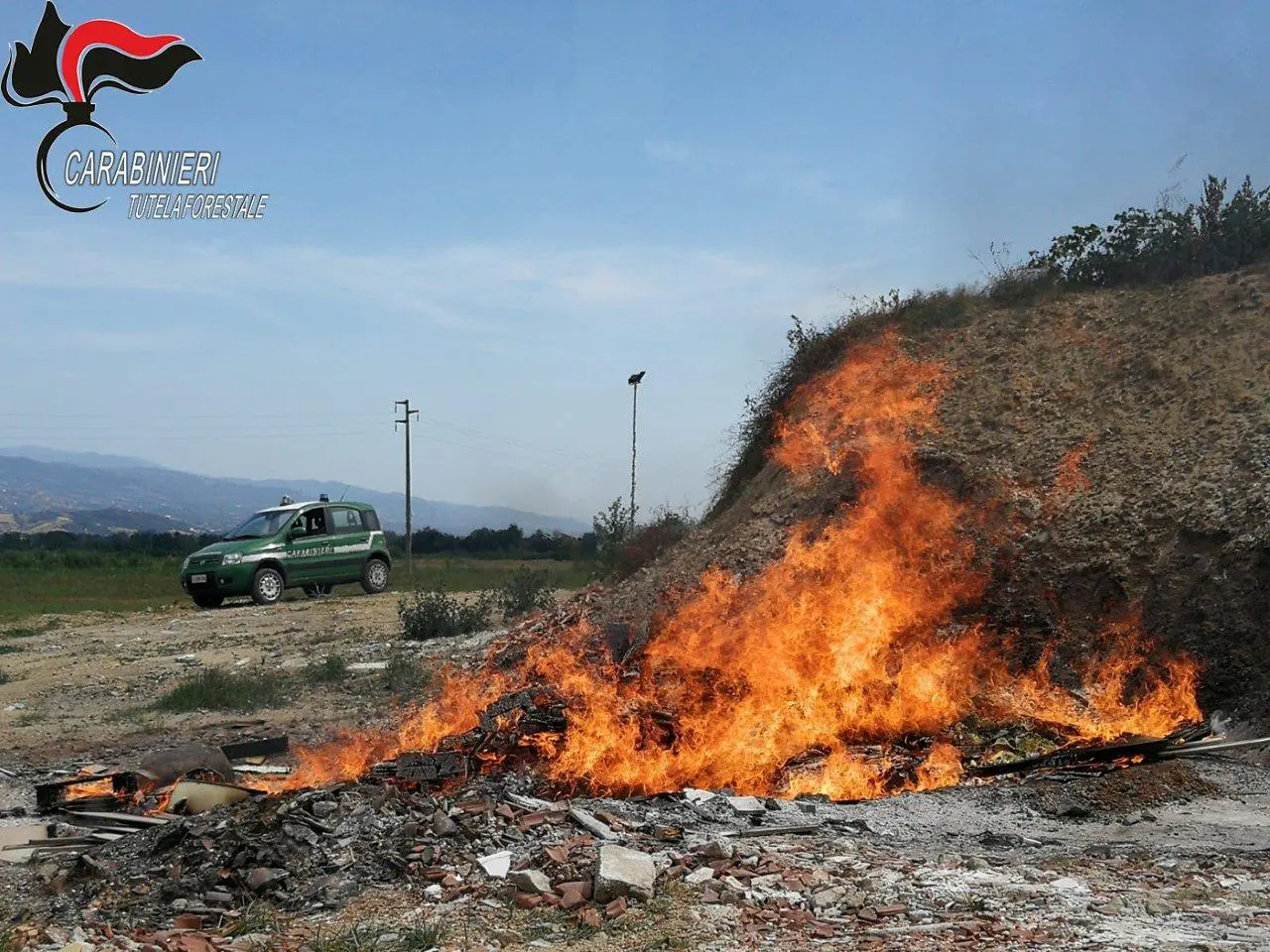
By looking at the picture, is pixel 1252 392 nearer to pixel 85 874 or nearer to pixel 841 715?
pixel 841 715

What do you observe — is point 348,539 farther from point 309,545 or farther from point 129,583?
point 129,583

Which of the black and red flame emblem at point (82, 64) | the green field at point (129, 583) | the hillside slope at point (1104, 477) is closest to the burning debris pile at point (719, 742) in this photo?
Result: the hillside slope at point (1104, 477)

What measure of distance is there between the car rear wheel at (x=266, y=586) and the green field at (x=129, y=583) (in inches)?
113

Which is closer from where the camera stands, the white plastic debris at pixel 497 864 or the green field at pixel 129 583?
the white plastic debris at pixel 497 864

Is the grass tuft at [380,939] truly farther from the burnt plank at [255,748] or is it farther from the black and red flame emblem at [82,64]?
the black and red flame emblem at [82,64]

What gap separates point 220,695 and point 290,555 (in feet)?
31.1

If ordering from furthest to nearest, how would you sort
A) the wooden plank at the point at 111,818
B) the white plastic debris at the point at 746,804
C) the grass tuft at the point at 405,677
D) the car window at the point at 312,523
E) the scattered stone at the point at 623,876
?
the car window at the point at 312,523 → the grass tuft at the point at 405,677 → the wooden plank at the point at 111,818 → the white plastic debris at the point at 746,804 → the scattered stone at the point at 623,876

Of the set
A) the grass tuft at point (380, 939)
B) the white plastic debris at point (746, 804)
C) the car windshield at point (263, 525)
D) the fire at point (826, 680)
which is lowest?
the grass tuft at point (380, 939)

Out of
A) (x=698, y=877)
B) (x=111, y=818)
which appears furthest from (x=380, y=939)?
(x=111, y=818)

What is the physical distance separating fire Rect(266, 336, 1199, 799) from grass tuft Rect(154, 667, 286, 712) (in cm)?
228

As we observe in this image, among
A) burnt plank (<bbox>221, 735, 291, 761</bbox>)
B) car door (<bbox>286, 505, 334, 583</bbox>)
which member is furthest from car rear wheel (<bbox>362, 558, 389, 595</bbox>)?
burnt plank (<bbox>221, 735, 291, 761</bbox>)

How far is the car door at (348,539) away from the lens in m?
23.1

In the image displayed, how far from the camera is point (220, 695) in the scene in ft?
42.3

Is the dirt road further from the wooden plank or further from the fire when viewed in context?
the wooden plank
